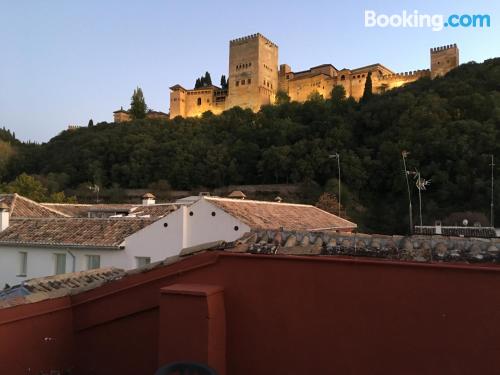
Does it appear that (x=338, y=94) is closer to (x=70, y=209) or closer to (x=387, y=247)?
(x=70, y=209)

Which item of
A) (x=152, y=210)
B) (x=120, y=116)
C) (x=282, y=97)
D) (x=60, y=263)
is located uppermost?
(x=282, y=97)

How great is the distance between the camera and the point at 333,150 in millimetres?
49875

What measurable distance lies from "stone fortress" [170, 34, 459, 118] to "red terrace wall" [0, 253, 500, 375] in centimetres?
7104

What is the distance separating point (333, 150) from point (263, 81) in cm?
2930

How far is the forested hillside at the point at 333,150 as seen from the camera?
40.3 m

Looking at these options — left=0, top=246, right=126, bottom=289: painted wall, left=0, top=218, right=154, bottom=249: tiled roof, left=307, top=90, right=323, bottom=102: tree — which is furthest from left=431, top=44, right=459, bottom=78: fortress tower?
left=0, top=246, right=126, bottom=289: painted wall

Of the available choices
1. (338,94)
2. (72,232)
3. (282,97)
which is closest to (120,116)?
(282,97)

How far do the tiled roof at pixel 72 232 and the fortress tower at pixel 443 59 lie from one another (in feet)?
215

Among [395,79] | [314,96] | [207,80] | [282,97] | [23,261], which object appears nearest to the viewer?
[23,261]

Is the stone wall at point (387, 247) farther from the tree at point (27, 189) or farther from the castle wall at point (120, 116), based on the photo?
the castle wall at point (120, 116)

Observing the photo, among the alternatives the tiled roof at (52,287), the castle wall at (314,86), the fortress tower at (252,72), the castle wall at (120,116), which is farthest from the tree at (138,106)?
the tiled roof at (52,287)

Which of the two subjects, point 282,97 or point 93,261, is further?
point 282,97

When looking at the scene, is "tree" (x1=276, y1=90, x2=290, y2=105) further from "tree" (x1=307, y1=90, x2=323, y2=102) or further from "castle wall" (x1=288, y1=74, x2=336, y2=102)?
"tree" (x1=307, y1=90, x2=323, y2=102)

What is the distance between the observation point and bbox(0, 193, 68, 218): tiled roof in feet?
59.4
